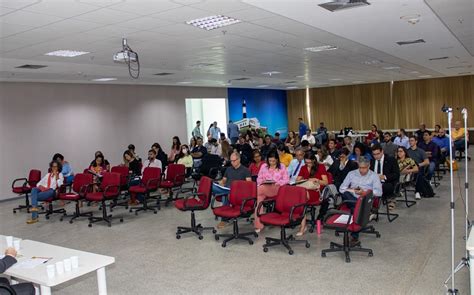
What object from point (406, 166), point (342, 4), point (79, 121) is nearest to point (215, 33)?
point (342, 4)

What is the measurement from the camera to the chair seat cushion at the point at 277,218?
18.3 feet

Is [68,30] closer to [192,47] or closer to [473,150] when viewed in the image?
[192,47]

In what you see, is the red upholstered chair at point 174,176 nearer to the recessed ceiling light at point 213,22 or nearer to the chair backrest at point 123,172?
the chair backrest at point 123,172

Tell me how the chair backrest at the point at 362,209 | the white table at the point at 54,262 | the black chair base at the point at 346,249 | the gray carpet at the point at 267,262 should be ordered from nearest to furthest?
the white table at the point at 54,262 → the gray carpet at the point at 267,262 → the chair backrest at the point at 362,209 → the black chair base at the point at 346,249

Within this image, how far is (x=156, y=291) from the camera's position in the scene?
475 centimetres

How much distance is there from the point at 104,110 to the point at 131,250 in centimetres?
832

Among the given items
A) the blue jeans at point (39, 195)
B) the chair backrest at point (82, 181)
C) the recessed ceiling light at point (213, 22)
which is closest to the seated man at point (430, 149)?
the recessed ceiling light at point (213, 22)

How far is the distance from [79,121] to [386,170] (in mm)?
9234

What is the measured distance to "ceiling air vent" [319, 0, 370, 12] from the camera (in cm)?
501

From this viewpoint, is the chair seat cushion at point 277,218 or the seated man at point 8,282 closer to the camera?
the seated man at point 8,282

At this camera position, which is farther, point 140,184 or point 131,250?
point 140,184

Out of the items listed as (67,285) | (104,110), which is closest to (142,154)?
(104,110)

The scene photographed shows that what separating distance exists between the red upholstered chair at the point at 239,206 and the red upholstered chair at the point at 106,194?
102 inches

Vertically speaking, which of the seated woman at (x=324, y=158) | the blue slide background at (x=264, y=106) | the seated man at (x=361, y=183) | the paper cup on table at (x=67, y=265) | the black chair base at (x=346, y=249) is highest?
the blue slide background at (x=264, y=106)
